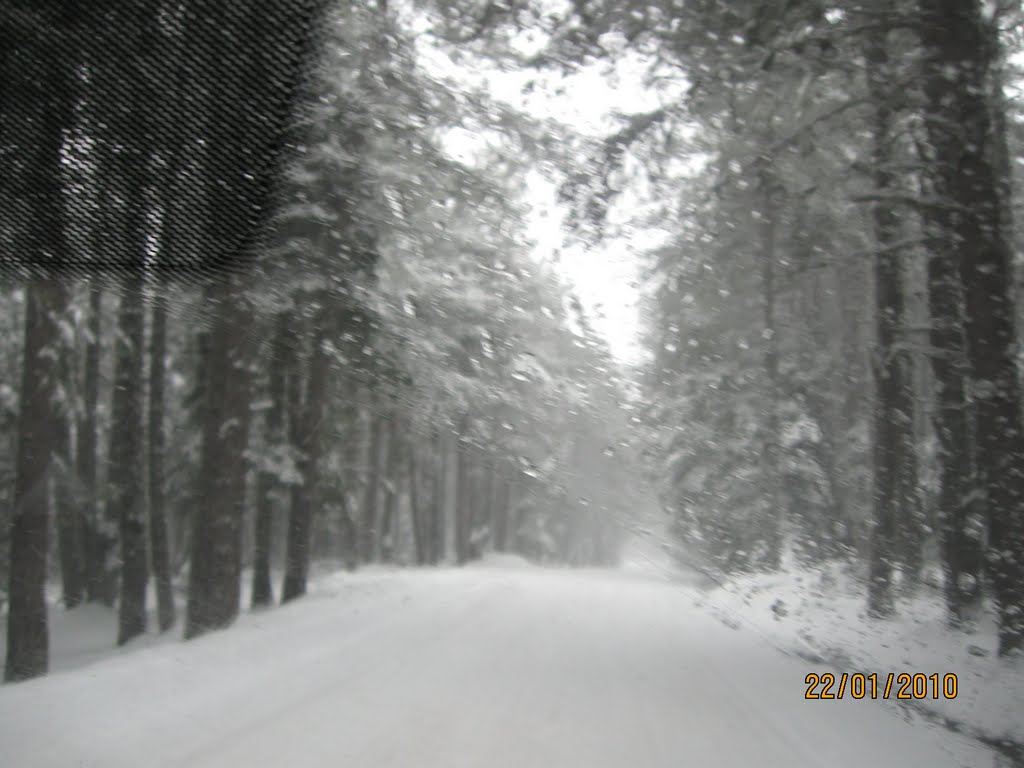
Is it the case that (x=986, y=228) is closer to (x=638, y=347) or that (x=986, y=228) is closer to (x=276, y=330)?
(x=638, y=347)

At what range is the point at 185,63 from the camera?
5016 mm

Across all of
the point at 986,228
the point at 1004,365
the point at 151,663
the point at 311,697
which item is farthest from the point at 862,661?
the point at 151,663

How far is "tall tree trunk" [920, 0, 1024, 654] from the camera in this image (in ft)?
26.4

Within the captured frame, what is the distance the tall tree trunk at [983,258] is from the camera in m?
8.05

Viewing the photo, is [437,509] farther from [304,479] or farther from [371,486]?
[304,479]

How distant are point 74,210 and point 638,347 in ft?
33.7

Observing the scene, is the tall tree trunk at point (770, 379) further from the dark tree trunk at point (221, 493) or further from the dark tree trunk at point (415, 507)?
the dark tree trunk at point (415, 507)

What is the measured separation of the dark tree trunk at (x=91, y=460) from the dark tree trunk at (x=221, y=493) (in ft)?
21.8

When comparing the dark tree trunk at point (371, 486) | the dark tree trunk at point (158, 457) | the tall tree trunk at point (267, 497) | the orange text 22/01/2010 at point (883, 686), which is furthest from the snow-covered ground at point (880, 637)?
the dark tree trunk at point (371, 486)

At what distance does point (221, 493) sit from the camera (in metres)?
12.3

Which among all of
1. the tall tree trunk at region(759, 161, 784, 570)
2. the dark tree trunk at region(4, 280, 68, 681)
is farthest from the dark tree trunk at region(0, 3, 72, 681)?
the tall tree trunk at region(759, 161, 784, 570)

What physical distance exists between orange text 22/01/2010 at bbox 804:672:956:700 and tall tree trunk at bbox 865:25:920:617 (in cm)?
214

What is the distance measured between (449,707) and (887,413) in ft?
27.4

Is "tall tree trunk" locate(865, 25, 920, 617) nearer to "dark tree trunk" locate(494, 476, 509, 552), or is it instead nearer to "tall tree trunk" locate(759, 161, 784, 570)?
"tall tree trunk" locate(759, 161, 784, 570)
